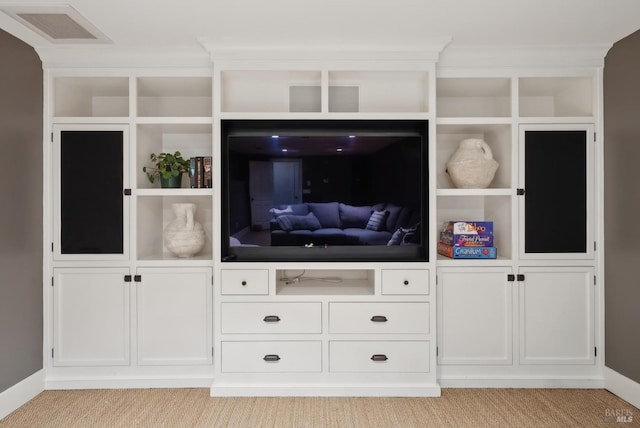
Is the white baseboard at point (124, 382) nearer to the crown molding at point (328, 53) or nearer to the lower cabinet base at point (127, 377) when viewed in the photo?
the lower cabinet base at point (127, 377)

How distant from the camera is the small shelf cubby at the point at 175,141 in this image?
10.5 feet

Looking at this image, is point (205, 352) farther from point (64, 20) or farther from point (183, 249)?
point (64, 20)

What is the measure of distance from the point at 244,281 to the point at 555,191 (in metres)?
2.25

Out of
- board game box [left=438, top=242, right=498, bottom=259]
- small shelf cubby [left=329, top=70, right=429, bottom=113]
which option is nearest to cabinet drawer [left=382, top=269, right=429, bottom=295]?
board game box [left=438, top=242, right=498, bottom=259]

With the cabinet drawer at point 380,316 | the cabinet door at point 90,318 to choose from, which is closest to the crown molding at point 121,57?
the cabinet door at point 90,318

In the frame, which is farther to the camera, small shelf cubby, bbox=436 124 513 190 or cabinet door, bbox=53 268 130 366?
small shelf cubby, bbox=436 124 513 190

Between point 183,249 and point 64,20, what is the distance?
161 centimetres

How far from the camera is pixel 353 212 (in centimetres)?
301

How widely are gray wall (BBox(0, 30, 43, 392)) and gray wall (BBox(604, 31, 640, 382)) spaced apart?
3.92m

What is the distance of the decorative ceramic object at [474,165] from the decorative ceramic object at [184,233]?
6.46 feet

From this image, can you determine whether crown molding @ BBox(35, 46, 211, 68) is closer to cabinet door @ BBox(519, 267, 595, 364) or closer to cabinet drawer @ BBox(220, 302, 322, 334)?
cabinet drawer @ BBox(220, 302, 322, 334)

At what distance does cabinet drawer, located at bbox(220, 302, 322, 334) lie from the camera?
2.89m

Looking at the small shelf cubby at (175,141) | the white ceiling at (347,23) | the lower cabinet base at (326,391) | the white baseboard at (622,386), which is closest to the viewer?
the white ceiling at (347,23)

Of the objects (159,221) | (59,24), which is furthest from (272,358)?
(59,24)
